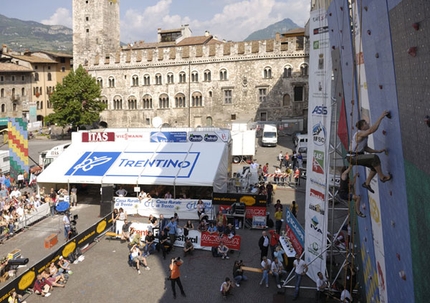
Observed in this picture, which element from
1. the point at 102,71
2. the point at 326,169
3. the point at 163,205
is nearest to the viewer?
the point at 326,169

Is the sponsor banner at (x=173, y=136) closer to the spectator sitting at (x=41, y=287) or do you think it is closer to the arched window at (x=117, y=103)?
the spectator sitting at (x=41, y=287)

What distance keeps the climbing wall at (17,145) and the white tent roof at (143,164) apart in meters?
3.88

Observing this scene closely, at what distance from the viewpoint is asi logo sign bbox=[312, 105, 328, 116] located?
10.1 m

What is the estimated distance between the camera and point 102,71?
51094 mm

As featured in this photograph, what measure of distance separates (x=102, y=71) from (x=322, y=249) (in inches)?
1805

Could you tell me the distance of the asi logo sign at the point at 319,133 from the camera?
10.2 metres

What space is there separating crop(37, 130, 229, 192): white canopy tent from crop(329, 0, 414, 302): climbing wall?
33.7 feet

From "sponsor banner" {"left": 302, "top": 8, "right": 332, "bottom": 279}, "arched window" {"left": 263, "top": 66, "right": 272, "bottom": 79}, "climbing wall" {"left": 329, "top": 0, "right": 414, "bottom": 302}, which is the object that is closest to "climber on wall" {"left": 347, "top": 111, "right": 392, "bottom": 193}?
"climbing wall" {"left": 329, "top": 0, "right": 414, "bottom": 302}

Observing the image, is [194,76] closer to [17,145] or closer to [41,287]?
[17,145]

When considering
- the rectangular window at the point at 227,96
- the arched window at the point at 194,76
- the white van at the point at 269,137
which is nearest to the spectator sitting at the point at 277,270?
the white van at the point at 269,137

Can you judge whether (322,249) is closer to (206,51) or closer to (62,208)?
(62,208)

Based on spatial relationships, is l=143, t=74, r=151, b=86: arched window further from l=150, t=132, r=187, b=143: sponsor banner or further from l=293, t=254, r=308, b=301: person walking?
l=293, t=254, r=308, b=301: person walking

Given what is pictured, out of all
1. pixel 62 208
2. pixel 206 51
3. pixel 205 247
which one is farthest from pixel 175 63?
pixel 205 247

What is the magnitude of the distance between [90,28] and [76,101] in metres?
13.2
